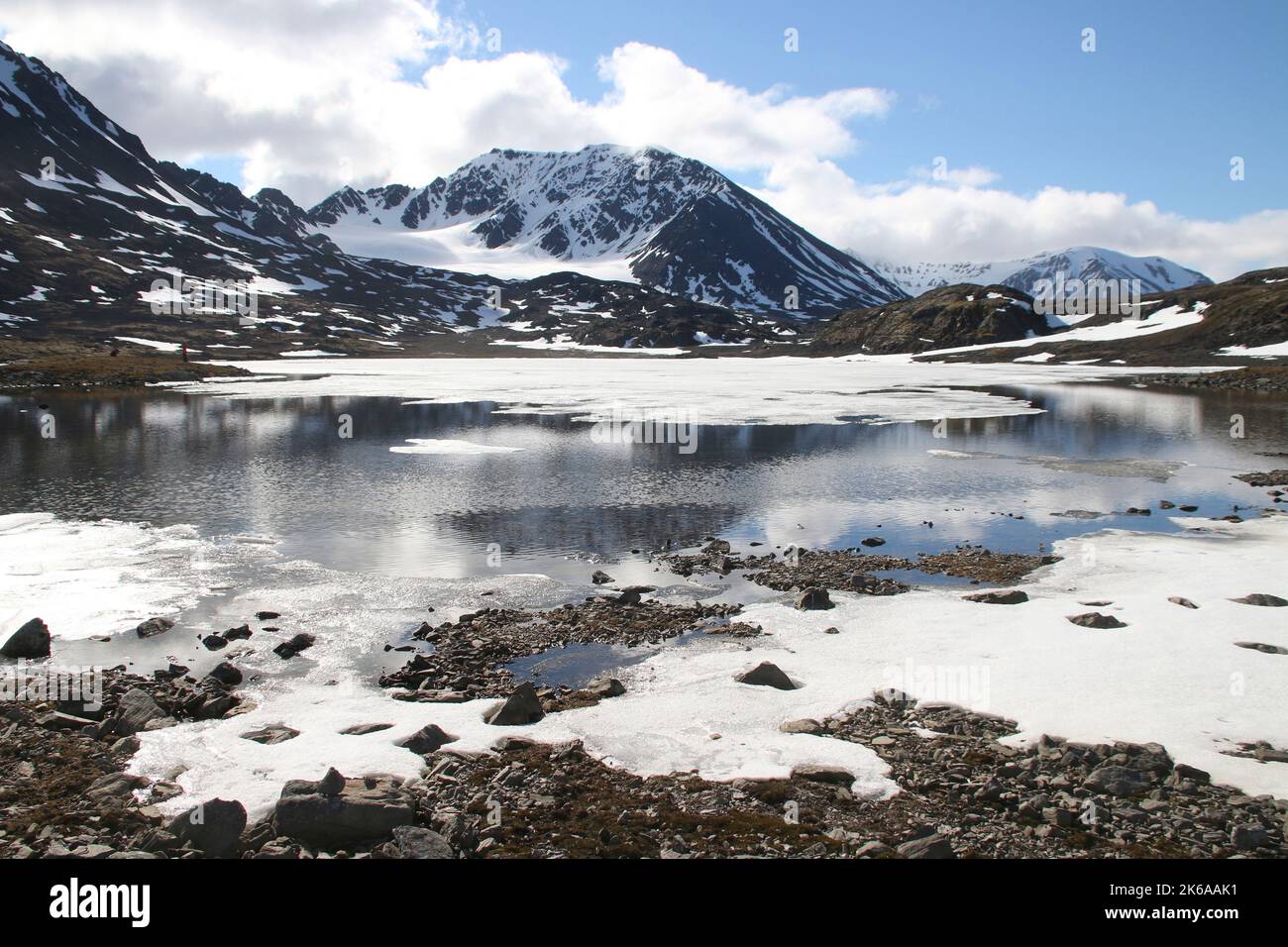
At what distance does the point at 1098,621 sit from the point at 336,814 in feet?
49.8

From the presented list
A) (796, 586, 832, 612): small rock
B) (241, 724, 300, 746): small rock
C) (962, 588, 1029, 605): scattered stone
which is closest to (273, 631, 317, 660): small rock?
(241, 724, 300, 746): small rock

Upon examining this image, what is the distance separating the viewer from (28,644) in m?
16.6

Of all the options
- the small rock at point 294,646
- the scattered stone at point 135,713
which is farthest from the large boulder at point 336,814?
the small rock at point 294,646

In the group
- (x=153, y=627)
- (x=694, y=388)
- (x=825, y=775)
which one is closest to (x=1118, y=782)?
(x=825, y=775)

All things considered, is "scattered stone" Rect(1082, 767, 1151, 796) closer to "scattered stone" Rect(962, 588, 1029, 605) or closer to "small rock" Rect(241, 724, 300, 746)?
"scattered stone" Rect(962, 588, 1029, 605)

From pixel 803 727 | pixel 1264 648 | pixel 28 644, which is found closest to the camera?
pixel 803 727

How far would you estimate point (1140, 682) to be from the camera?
14766 mm

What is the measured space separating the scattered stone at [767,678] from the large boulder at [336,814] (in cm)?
660

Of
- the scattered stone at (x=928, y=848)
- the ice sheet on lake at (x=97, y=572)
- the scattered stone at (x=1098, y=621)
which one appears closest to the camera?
the scattered stone at (x=928, y=848)

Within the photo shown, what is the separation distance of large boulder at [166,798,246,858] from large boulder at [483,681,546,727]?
13.9ft

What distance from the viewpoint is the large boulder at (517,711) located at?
535 inches

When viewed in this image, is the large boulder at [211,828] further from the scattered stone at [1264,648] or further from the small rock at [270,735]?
the scattered stone at [1264,648]

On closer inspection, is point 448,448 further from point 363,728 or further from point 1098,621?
point 1098,621
